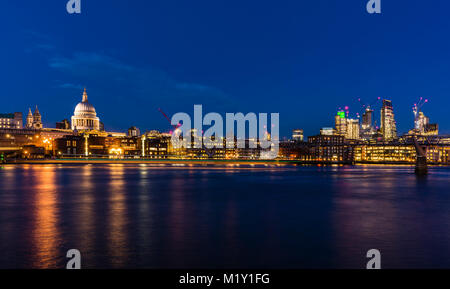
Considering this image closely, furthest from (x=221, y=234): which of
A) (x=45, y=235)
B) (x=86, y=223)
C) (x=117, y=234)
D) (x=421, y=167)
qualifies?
(x=421, y=167)

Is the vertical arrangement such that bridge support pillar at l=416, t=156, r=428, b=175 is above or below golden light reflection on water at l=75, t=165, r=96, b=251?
below

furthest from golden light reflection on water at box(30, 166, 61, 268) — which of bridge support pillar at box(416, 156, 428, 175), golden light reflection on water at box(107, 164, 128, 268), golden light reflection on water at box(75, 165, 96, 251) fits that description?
bridge support pillar at box(416, 156, 428, 175)

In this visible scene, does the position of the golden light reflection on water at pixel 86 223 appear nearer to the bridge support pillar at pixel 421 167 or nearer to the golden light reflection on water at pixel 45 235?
the golden light reflection on water at pixel 45 235

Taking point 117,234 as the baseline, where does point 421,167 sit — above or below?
below

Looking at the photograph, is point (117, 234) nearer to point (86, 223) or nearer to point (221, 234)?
point (86, 223)

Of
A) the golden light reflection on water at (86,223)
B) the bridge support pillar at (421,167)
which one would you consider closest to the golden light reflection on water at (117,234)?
the golden light reflection on water at (86,223)

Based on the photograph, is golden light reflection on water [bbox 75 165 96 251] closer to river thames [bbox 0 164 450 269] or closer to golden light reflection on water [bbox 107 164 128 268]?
river thames [bbox 0 164 450 269]

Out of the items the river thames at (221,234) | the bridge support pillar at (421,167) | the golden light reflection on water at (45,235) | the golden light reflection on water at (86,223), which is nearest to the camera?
the golden light reflection on water at (45,235)

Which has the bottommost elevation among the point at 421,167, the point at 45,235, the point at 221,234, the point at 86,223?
the point at 421,167

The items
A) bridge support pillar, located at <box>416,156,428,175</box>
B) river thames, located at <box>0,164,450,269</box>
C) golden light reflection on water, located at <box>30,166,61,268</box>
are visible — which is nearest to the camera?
golden light reflection on water, located at <box>30,166,61,268</box>

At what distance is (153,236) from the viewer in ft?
58.0
